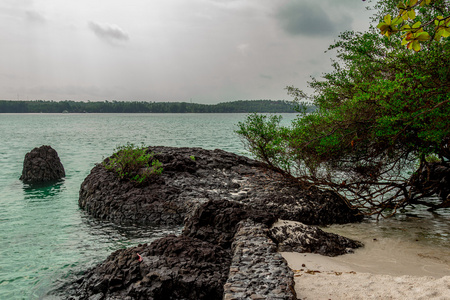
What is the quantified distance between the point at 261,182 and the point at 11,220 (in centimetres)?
975

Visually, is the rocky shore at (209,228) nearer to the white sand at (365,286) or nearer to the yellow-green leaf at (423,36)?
the white sand at (365,286)

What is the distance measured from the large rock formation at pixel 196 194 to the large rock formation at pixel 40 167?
20.3ft

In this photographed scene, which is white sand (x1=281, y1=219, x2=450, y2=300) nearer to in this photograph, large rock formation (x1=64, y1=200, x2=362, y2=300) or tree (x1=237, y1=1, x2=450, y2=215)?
large rock formation (x1=64, y1=200, x2=362, y2=300)

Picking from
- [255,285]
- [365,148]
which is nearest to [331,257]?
[255,285]

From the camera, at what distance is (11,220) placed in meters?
13.2

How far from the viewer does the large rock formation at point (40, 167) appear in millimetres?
20281

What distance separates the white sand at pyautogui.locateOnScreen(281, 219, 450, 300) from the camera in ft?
16.6

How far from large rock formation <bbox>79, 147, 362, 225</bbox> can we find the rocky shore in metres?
0.04

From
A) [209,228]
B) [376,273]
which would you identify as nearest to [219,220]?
[209,228]

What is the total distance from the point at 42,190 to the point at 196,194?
9837 millimetres

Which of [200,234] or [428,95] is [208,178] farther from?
[428,95]

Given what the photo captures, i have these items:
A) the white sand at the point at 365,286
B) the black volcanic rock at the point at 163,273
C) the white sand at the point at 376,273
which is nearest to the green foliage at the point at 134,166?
the black volcanic rock at the point at 163,273

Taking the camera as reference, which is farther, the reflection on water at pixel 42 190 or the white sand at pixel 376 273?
the reflection on water at pixel 42 190

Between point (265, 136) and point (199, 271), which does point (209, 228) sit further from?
point (265, 136)
